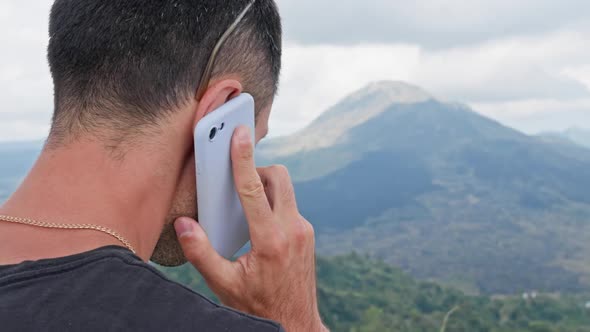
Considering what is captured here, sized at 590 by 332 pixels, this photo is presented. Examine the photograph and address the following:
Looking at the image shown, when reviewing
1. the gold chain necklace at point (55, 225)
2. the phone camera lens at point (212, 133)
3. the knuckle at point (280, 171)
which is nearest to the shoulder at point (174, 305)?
the gold chain necklace at point (55, 225)

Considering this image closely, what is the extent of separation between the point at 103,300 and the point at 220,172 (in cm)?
64

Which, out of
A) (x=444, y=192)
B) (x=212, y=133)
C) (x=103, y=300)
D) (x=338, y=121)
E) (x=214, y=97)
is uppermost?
(x=338, y=121)

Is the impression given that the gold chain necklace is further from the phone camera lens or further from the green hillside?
the green hillside

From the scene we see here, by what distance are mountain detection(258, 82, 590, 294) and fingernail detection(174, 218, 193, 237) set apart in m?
94.8

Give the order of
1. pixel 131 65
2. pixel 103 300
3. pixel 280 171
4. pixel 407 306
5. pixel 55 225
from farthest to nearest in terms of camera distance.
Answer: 1. pixel 407 306
2. pixel 280 171
3. pixel 131 65
4. pixel 55 225
5. pixel 103 300

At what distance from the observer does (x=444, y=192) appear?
13938cm

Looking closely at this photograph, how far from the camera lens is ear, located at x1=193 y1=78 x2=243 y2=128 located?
1876mm

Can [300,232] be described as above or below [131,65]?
below

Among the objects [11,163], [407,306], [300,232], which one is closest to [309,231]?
[300,232]

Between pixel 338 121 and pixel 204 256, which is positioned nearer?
pixel 204 256

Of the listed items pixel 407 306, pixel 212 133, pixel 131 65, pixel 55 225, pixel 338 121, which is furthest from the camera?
pixel 338 121

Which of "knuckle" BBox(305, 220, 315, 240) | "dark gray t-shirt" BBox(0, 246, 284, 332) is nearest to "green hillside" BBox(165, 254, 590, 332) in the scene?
"knuckle" BBox(305, 220, 315, 240)

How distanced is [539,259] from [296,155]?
73.2m

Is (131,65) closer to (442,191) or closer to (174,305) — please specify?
(174,305)
